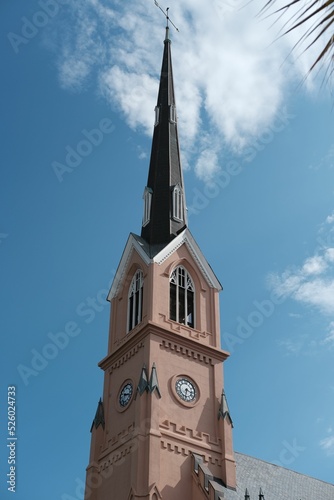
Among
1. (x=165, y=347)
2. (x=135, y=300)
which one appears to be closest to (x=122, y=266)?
(x=135, y=300)

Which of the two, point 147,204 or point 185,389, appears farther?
point 147,204

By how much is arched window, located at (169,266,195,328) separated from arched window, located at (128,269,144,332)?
151cm

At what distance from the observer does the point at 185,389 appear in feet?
102

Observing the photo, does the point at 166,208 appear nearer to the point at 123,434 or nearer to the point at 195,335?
the point at 195,335

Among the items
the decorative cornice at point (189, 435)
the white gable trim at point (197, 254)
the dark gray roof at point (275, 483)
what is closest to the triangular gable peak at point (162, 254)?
the white gable trim at point (197, 254)

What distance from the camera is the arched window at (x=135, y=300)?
111 ft

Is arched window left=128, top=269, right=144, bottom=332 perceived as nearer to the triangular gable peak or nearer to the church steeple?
the triangular gable peak

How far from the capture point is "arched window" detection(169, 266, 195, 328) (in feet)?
112

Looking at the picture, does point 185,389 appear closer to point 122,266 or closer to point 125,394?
point 125,394

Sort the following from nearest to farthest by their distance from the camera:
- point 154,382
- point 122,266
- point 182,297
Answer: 1. point 154,382
2. point 182,297
3. point 122,266

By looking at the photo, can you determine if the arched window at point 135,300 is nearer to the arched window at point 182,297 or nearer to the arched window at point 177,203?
the arched window at point 182,297

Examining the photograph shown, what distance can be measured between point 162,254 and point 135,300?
2.72 meters

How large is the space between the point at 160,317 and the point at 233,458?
23.6 feet

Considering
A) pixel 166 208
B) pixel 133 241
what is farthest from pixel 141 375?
pixel 166 208
